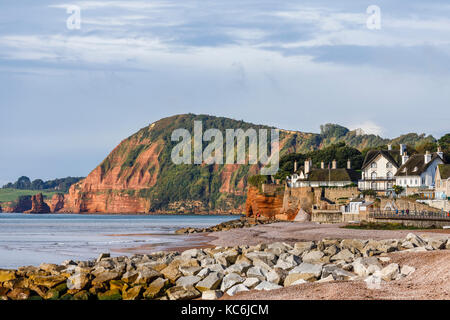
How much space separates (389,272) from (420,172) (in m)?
60.2

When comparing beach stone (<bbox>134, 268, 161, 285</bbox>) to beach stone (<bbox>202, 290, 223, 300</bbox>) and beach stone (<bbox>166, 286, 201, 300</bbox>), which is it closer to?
beach stone (<bbox>166, 286, 201, 300</bbox>)

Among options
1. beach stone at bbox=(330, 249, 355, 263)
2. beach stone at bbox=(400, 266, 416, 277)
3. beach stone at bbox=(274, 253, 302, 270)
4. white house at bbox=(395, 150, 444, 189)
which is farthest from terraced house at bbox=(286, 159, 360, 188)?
beach stone at bbox=(400, 266, 416, 277)

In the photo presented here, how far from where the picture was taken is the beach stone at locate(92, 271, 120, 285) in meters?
21.6

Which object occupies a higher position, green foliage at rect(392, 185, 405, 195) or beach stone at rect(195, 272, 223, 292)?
green foliage at rect(392, 185, 405, 195)

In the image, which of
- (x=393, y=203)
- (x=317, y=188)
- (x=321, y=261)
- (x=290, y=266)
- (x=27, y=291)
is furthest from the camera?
(x=317, y=188)

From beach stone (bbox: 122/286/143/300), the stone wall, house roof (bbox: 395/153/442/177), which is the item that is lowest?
the stone wall

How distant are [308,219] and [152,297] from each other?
6069 cm

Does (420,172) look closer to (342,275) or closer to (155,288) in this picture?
(342,275)

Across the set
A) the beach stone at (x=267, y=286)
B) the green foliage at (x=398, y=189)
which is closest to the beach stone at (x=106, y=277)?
the beach stone at (x=267, y=286)

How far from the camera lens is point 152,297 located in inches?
786

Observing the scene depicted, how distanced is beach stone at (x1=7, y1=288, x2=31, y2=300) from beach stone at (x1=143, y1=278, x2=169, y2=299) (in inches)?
153

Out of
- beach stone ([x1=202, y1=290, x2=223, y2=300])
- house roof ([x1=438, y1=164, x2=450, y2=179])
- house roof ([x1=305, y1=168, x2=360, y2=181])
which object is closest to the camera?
beach stone ([x1=202, y1=290, x2=223, y2=300])
